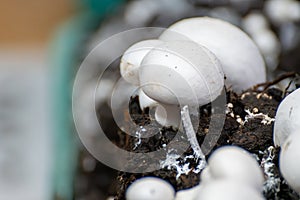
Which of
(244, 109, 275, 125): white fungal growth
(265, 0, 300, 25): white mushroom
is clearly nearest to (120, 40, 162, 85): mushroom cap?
(244, 109, 275, 125): white fungal growth

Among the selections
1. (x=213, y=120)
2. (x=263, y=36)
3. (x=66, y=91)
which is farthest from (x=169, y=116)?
(x=263, y=36)

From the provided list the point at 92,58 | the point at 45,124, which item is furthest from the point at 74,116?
the point at 45,124

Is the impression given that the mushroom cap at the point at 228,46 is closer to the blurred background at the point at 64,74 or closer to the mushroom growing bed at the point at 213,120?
the mushroom growing bed at the point at 213,120

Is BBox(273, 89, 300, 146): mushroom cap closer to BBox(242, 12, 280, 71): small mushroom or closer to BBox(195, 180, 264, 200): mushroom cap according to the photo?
BBox(195, 180, 264, 200): mushroom cap

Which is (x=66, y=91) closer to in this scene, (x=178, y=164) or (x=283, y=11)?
(x=283, y=11)

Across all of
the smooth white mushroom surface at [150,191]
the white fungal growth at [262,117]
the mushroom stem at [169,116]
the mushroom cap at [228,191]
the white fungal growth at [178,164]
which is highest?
the mushroom cap at [228,191]

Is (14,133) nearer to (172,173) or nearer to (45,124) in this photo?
(45,124)

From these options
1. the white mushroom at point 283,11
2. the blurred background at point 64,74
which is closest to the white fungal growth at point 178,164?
the blurred background at point 64,74
